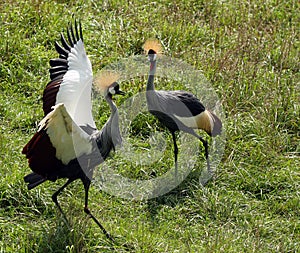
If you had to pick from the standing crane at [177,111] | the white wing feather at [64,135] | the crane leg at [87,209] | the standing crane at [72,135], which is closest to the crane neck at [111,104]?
the standing crane at [72,135]

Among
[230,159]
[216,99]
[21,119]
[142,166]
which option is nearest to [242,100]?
[216,99]

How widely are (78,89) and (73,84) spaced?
0.26 ft

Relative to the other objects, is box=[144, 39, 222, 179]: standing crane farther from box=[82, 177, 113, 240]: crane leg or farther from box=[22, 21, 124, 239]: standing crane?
box=[82, 177, 113, 240]: crane leg

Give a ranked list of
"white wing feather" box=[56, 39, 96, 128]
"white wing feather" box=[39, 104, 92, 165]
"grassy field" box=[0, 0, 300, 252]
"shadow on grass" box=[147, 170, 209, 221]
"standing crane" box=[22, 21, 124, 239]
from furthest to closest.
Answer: "shadow on grass" box=[147, 170, 209, 221], "white wing feather" box=[56, 39, 96, 128], "grassy field" box=[0, 0, 300, 252], "standing crane" box=[22, 21, 124, 239], "white wing feather" box=[39, 104, 92, 165]

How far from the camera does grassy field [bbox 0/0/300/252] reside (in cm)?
530

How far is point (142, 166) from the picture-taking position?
6066 millimetres

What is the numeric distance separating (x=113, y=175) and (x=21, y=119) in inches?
40.0

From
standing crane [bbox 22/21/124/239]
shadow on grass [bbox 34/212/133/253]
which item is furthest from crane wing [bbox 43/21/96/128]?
shadow on grass [bbox 34/212/133/253]

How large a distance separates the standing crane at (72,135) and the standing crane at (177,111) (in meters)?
0.52

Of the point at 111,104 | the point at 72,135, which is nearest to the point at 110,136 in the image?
the point at 111,104

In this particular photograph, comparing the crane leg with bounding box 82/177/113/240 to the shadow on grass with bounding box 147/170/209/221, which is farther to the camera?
the shadow on grass with bounding box 147/170/209/221

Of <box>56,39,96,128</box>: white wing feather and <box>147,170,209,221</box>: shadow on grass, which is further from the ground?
<box>56,39,96,128</box>: white wing feather

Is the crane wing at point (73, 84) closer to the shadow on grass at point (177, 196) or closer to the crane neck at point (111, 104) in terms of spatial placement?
the crane neck at point (111, 104)

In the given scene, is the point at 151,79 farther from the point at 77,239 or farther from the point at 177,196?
the point at 77,239
